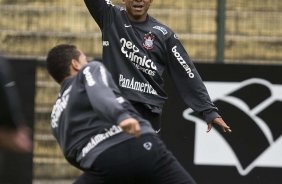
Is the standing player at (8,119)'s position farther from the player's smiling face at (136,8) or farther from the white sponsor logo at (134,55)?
the player's smiling face at (136,8)

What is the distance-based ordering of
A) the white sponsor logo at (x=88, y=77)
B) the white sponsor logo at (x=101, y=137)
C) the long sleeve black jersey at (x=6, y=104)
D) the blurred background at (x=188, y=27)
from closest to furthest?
the white sponsor logo at (x=88, y=77)
the white sponsor logo at (x=101, y=137)
the long sleeve black jersey at (x=6, y=104)
the blurred background at (x=188, y=27)

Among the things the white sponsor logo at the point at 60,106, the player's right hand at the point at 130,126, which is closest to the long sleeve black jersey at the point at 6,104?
the white sponsor logo at the point at 60,106

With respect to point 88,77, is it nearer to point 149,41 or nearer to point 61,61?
point 61,61

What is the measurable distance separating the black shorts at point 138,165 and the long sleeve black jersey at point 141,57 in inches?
74.2

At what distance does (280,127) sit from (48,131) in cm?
258

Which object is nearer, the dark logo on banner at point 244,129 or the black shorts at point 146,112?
the black shorts at point 146,112

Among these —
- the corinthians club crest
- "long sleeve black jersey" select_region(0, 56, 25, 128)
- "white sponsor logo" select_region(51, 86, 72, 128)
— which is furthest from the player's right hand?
the corinthians club crest

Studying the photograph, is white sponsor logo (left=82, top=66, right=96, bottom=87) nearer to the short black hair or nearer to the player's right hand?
the short black hair

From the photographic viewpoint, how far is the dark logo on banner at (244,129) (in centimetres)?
1040

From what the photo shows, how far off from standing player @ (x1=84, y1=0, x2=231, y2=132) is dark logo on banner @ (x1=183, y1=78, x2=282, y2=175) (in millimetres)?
2113

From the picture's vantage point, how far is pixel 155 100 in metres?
8.20

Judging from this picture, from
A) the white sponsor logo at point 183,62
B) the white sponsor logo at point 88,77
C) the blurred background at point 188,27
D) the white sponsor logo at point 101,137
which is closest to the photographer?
the white sponsor logo at point 88,77

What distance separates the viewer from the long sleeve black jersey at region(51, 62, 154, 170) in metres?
6.09

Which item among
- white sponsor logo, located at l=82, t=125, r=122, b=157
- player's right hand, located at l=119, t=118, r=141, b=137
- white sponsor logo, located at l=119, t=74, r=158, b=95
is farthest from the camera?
white sponsor logo, located at l=119, t=74, r=158, b=95
